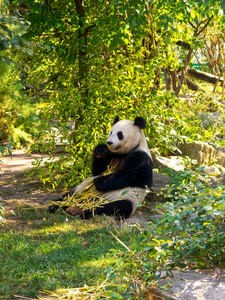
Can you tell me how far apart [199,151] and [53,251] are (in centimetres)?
439

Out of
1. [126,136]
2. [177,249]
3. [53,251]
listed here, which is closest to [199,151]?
[126,136]

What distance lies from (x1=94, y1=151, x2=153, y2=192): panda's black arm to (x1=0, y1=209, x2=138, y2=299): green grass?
451 millimetres

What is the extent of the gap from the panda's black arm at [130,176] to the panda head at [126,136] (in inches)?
5.5

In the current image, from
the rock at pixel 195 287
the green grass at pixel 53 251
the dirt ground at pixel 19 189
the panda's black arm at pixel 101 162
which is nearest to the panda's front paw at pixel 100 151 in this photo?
the panda's black arm at pixel 101 162

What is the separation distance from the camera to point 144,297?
246 cm

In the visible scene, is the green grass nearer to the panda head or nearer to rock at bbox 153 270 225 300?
rock at bbox 153 270 225 300

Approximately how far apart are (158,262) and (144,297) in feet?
0.80

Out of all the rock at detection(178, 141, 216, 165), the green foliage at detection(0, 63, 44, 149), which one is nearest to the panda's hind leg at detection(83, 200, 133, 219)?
the rock at detection(178, 141, 216, 165)

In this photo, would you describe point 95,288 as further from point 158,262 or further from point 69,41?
point 69,41

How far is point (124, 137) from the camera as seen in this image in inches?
186

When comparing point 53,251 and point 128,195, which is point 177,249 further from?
point 128,195

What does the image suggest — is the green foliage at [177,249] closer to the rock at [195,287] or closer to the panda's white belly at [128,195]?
the rock at [195,287]

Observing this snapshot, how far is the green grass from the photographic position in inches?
117

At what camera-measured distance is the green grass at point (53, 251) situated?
2.97m
